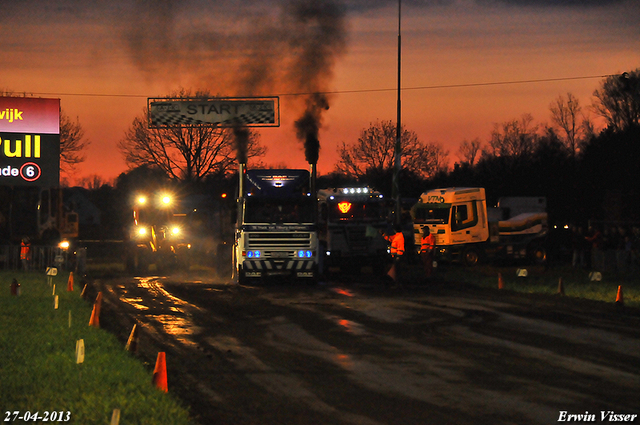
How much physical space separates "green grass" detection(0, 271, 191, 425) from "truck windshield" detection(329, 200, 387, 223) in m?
15.8

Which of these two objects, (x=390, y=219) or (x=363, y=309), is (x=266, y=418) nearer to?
(x=363, y=309)

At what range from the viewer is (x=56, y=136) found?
28000mm

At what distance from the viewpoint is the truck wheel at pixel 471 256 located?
1462 inches

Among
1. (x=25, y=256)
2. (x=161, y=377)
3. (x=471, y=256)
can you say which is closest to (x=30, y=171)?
(x=25, y=256)

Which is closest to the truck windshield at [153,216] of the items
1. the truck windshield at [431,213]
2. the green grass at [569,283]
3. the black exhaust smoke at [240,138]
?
the black exhaust smoke at [240,138]

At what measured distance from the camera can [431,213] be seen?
127 feet

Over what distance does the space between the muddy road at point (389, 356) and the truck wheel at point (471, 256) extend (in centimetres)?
1550

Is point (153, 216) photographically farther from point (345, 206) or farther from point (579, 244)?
point (579, 244)

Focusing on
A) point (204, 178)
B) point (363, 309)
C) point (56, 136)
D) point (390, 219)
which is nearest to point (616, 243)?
point (390, 219)

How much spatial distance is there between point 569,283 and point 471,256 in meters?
12.5

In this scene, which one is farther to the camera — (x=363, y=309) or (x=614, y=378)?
(x=363, y=309)

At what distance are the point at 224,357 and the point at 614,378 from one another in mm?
5448

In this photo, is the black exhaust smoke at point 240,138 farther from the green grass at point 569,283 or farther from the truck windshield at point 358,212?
the green grass at point 569,283

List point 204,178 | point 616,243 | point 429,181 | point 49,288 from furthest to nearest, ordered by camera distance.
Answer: point 429,181
point 204,178
point 616,243
point 49,288
